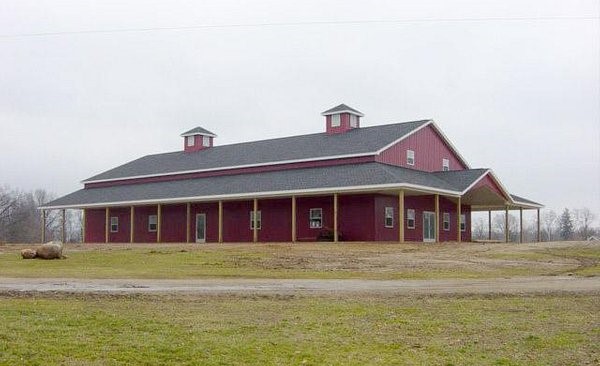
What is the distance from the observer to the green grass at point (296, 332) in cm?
934

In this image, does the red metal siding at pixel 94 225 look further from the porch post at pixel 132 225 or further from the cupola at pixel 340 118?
the cupola at pixel 340 118

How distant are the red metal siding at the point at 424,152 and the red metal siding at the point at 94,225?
→ 24566 mm

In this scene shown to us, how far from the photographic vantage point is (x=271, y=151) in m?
50.6

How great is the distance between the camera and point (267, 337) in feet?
34.4

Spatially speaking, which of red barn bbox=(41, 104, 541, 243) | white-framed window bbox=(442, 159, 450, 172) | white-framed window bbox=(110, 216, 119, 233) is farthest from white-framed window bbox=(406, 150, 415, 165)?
white-framed window bbox=(110, 216, 119, 233)

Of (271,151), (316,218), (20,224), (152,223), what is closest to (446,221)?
(316,218)

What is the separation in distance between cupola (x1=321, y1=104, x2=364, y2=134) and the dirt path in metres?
29.1

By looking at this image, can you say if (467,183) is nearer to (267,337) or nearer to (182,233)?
(182,233)

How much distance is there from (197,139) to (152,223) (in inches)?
415

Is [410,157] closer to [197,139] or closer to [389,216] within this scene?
[389,216]

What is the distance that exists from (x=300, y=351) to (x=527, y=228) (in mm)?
146403

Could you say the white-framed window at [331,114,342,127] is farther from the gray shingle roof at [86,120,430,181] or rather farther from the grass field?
the grass field

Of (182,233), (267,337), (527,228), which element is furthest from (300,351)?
(527,228)

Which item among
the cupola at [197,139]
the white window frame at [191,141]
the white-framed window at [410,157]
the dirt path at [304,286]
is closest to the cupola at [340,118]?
the white-framed window at [410,157]
